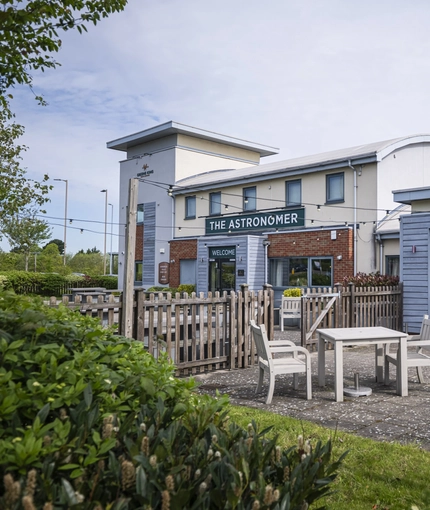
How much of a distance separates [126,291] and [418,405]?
419 centimetres

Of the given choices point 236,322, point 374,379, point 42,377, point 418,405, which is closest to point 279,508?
point 42,377

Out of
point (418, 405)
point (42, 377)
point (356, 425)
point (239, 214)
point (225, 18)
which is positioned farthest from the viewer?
point (239, 214)

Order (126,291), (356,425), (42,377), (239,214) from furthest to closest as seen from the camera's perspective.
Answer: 1. (239,214)
2. (126,291)
3. (356,425)
4. (42,377)

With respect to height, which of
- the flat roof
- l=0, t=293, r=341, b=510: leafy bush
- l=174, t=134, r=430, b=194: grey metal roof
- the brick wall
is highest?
the flat roof

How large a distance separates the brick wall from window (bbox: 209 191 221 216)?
13.4 ft

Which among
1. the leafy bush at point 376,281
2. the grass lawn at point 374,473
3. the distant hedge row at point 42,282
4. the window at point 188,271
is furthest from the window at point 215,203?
the grass lawn at point 374,473

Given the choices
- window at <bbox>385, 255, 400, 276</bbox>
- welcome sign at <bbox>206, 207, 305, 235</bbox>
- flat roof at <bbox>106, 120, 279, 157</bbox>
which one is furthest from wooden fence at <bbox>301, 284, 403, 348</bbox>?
flat roof at <bbox>106, 120, 279, 157</bbox>

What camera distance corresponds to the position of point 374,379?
27.0 feet

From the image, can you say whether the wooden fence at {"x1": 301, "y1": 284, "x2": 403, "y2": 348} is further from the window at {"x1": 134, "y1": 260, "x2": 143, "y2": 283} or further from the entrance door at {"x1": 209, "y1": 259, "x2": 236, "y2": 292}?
the window at {"x1": 134, "y1": 260, "x2": 143, "y2": 283}

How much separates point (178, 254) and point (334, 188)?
1002cm

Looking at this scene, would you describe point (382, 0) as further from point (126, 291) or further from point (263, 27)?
point (126, 291)

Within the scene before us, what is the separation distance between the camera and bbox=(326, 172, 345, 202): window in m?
19.8

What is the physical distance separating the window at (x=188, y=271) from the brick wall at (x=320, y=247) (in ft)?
17.3

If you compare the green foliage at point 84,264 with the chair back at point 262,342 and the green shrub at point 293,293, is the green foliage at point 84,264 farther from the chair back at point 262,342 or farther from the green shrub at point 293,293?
the chair back at point 262,342
